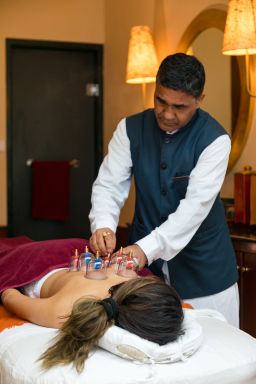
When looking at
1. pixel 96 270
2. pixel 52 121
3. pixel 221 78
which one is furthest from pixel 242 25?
pixel 52 121

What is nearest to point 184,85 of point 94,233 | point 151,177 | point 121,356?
point 151,177

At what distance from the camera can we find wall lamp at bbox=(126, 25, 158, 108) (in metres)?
4.07

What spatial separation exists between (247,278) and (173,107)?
1.07 metres

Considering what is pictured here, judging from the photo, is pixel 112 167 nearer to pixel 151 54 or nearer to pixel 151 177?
pixel 151 177

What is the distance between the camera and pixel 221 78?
352 centimetres

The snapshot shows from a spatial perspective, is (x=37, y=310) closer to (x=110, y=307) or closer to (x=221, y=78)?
(x=110, y=307)

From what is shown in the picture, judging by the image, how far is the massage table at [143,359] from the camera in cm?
149

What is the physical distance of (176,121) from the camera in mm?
2062

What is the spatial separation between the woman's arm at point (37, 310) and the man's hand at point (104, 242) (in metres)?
0.26

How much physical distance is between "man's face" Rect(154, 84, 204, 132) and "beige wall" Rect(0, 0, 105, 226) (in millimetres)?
3245

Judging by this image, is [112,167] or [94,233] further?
[112,167]

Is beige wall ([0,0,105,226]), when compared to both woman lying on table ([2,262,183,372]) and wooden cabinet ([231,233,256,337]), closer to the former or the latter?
wooden cabinet ([231,233,256,337])

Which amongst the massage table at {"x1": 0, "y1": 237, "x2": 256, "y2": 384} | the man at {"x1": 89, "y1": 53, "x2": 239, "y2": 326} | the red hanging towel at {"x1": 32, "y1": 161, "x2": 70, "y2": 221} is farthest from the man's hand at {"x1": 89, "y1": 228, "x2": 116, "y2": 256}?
the red hanging towel at {"x1": 32, "y1": 161, "x2": 70, "y2": 221}

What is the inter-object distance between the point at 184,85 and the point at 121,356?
33.1 inches
